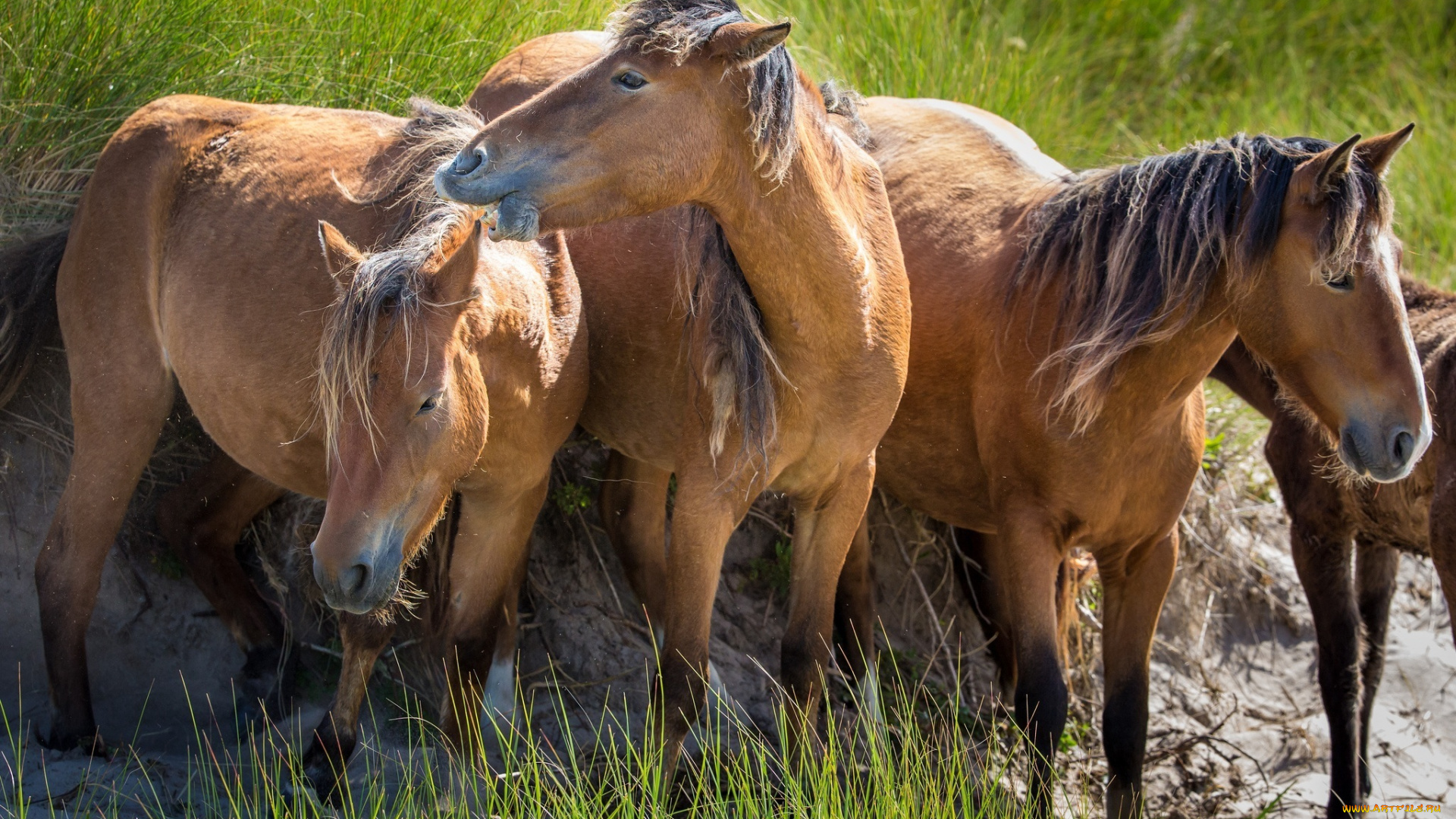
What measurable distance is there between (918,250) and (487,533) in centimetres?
170

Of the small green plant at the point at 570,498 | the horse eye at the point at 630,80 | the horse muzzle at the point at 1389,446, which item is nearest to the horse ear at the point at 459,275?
the horse eye at the point at 630,80

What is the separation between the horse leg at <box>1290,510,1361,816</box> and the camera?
173 inches

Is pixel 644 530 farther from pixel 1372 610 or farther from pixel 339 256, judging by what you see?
pixel 1372 610

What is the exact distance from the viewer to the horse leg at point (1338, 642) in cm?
439

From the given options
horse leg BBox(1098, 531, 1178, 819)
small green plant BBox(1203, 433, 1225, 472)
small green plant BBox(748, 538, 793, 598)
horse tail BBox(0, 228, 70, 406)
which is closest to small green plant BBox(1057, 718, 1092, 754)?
horse leg BBox(1098, 531, 1178, 819)

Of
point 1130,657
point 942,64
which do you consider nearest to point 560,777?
point 1130,657

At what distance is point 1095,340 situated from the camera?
11.3 ft

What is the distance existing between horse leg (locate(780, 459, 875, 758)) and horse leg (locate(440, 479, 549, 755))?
79 cm

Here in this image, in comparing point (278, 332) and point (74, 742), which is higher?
point (278, 332)

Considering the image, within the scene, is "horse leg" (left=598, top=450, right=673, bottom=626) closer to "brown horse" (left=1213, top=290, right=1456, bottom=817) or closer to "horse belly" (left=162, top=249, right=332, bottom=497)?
"horse belly" (left=162, top=249, right=332, bottom=497)

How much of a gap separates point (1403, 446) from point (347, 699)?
286cm

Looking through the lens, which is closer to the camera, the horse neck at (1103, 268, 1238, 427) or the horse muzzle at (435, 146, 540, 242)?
the horse muzzle at (435, 146, 540, 242)

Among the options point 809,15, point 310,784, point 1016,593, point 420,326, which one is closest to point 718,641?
point 1016,593

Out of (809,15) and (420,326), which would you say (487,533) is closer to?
(420,326)
